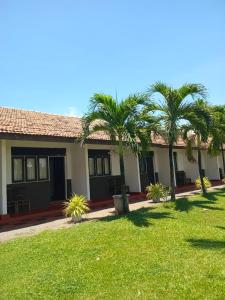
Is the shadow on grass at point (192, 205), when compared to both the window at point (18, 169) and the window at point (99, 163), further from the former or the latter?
the window at point (18, 169)

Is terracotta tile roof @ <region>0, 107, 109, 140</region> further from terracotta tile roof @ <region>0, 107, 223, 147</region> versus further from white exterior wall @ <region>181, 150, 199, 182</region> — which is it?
white exterior wall @ <region>181, 150, 199, 182</region>

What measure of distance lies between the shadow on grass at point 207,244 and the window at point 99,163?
941 centimetres

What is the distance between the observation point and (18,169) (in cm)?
1380

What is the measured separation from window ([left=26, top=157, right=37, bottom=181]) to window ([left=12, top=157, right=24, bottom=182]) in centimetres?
25

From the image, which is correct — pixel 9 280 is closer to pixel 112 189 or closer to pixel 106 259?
pixel 106 259

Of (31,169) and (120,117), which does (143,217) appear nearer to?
(120,117)

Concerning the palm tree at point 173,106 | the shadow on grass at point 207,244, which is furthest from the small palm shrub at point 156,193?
the shadow on grass at point 207,244

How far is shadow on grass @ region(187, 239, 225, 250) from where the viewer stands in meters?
7.65

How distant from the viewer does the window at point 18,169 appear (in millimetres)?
13570

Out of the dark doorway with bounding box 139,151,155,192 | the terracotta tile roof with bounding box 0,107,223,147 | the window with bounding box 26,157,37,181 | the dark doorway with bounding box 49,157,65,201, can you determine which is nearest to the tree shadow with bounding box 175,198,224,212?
the terracotta tile roof with bounding box 0,107,223,147

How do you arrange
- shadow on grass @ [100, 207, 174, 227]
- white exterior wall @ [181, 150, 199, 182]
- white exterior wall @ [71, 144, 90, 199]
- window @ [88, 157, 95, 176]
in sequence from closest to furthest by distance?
1. shadow on grass @ [100, 207, 174, 227]
2. white exterior wall @ [71, 144, 90, 199]
3. window @ [88, 157, 95, 176]
4. white exterior wall @ [181, 150, 199, 182]

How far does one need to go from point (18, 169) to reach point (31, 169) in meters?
0.66

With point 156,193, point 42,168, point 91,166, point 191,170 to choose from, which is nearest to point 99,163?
point 91,166

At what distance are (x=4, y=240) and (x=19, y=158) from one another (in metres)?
5.17
